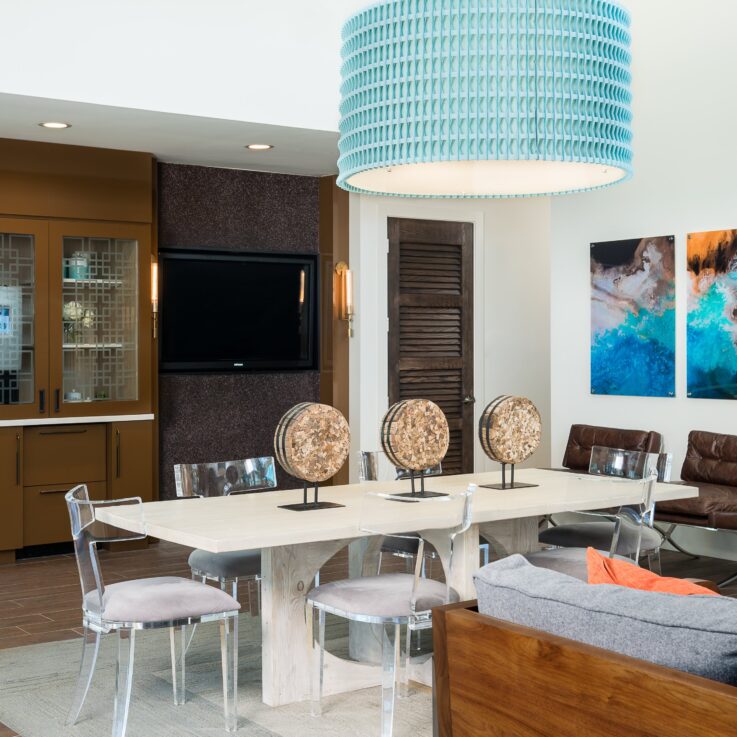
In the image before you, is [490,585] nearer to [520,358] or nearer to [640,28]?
[640,28]

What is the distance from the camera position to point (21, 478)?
6.60 metres

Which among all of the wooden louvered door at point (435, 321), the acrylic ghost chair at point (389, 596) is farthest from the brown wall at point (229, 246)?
the acrylic ghost chair at point (389, 596)

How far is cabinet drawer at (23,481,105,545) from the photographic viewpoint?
6664 mm

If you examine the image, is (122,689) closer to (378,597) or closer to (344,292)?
(378,597)

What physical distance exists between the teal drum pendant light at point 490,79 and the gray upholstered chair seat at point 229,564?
1.88 meters

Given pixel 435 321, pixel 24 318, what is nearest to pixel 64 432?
pixel 24 318

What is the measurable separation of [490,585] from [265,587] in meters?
1.58

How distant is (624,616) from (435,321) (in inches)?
240

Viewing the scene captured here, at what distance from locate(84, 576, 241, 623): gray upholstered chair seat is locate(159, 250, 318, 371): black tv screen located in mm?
3990

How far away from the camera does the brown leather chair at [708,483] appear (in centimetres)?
559

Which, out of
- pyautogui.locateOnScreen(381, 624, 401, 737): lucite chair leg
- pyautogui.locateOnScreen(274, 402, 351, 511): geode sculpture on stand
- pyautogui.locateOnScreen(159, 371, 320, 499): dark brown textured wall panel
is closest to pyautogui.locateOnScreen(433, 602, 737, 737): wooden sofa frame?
pyautogui.locateOnScreen(381, 624, 401, 737): lucite chair leg

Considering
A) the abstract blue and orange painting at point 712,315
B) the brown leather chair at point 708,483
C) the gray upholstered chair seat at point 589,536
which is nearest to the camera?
the gray upholstered chair seat at point 589,536

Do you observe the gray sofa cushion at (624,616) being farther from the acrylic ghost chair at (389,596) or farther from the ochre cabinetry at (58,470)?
the ochre cabinetry at (58,470)

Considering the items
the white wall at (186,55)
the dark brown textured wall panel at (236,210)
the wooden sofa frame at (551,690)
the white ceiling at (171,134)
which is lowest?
the wooden sofa frame at (551,690)
